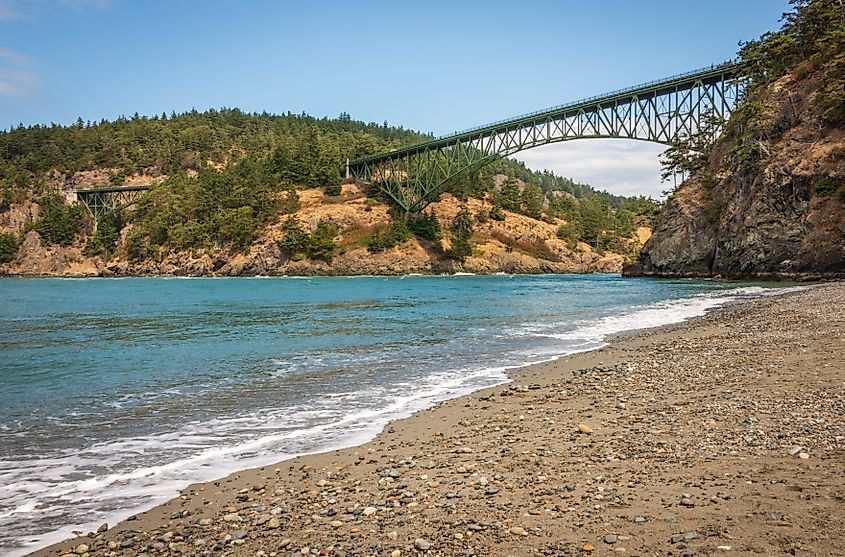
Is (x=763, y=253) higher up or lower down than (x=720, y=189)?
lower down

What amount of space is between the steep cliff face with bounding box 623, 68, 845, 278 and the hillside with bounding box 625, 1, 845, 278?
0.10 metres

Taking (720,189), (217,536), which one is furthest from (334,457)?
(720,189)

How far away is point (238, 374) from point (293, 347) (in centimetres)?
556

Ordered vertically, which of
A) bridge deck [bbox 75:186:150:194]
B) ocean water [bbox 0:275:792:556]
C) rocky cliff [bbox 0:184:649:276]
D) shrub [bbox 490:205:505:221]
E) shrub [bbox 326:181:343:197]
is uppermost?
bridge deck [bbox 75:186:150:194]

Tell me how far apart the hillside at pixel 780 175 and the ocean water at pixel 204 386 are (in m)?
26.4

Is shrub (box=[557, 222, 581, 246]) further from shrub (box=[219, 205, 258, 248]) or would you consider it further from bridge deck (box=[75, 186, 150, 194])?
bridge deck (box=[75, 186, 150, 194])

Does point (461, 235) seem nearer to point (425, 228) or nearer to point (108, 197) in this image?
point (425, 228)

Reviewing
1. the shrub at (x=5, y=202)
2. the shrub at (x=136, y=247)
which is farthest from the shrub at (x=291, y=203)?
the shrub at (x=5, y=202)

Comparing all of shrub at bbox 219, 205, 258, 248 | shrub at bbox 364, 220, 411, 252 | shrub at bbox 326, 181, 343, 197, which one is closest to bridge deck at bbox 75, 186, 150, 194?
shrub at bbox 219, 205, 258, 248

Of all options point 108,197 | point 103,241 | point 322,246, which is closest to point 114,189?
point 108,197

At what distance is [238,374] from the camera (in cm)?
1733

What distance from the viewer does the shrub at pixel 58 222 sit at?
470ft

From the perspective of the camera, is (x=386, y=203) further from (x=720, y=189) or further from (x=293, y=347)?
(x=293, y=347)

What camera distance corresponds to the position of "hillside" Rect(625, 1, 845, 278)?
52.1 meters
